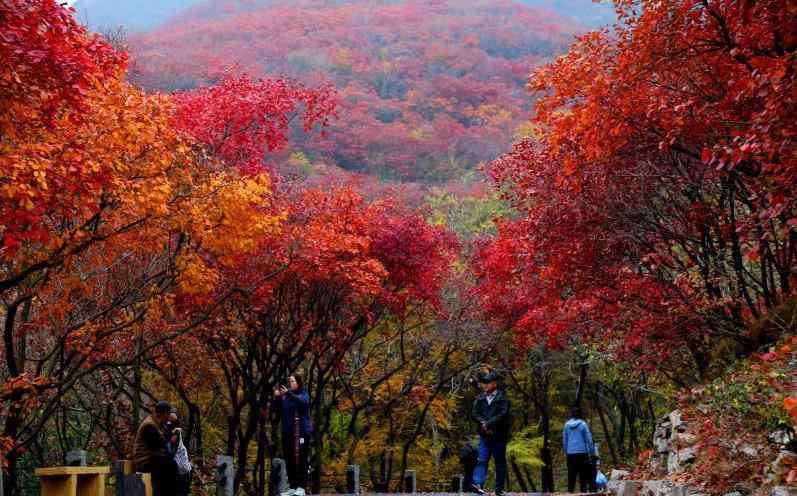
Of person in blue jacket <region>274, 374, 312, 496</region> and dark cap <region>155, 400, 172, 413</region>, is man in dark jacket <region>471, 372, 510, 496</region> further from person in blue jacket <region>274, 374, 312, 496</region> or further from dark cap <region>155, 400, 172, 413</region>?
dark cap <region>155, 400, 172, 413</region>

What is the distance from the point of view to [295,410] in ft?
43.3

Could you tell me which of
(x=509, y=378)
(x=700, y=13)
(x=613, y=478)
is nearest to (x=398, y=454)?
(x=509, y=378)

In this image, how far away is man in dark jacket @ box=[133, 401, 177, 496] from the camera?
11.2m

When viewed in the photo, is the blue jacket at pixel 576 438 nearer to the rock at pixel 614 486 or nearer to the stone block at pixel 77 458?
the rock at pixel 614 486

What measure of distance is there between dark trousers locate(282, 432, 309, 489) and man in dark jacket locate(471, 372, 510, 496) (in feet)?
8.72

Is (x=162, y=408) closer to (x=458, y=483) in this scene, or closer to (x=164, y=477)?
(x=164, y=477)

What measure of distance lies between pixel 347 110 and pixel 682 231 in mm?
53798

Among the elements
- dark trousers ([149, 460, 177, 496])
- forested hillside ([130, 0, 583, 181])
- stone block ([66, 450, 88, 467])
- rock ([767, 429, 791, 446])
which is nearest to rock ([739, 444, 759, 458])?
rock ([767, 429, 791, 446])

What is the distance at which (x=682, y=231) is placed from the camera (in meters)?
14.5

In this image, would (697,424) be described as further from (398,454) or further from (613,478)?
(398,454)

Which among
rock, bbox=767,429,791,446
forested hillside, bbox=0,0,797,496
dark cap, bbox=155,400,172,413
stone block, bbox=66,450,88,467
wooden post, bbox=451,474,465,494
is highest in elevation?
forested hillside, bbox=0,0,797,496

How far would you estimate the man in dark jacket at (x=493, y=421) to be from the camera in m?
12.1

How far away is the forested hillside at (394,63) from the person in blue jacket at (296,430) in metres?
32.9

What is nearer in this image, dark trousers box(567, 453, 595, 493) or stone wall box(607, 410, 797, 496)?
stone wall box(607, 410, 797, 496)
